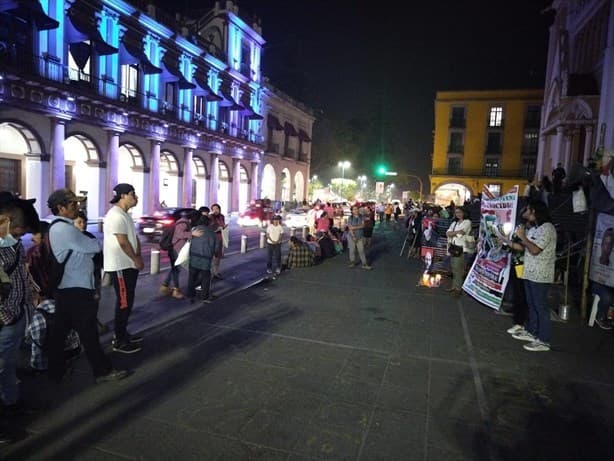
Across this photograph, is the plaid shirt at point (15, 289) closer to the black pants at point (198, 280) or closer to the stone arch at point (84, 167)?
the black pants at point (198, 280)

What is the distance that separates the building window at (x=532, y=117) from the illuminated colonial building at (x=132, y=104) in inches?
1119

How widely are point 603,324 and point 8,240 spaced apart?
27.7ft

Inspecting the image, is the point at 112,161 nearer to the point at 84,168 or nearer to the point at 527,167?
the point at 84,168

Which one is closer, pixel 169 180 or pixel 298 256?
pixel 298 256

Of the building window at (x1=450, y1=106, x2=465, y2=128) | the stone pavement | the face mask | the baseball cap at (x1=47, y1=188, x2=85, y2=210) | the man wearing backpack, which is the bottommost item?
the stone pavement

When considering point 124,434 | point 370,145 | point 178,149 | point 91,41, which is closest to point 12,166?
point 91,41

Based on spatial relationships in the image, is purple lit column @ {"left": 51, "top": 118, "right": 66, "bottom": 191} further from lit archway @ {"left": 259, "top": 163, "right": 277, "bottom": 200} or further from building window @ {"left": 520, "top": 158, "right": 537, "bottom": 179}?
building window @ {"left": 520, "top": 158, "right": 537, "bottom": 179}

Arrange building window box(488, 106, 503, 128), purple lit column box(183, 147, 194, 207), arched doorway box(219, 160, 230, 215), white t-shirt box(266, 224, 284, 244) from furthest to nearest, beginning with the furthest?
1. building window box(488, 106, 503, 128)
2. arched doorway box(219, 160, 230, 215)
3. purple lit column box(183, 147, 194, 207)
4. white t-shirt box(266, 224, 284, 244)

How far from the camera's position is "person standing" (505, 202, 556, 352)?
5.94 m

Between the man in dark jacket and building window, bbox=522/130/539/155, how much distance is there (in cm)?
Result: 4965

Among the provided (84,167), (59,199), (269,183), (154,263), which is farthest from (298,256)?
(269,183)

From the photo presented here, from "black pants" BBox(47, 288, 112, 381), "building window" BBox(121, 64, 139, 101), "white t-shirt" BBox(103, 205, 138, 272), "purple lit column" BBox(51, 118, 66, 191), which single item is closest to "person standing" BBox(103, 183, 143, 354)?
"white t-shirt" BBox(103, 205, 138, 272)

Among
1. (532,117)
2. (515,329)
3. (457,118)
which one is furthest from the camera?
(457,118)

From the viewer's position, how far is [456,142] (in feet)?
168
